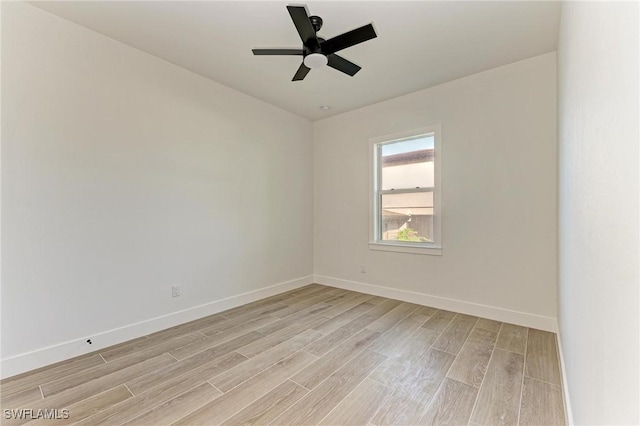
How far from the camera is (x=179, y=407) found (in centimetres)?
Answer: 170

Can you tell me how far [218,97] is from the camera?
3.36 m

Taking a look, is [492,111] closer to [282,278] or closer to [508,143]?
[508,143]

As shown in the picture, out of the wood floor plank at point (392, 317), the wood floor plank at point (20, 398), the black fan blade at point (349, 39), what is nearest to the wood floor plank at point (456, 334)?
the wood floor plank at point (392, 317)

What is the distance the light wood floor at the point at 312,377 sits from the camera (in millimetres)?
1641

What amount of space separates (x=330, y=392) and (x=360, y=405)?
0.70ft

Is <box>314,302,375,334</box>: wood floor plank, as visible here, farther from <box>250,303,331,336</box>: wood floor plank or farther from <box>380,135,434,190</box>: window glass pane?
<box>380,135,434,190</box>: window glass pane

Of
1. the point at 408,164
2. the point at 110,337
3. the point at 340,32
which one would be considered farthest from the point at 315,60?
the point at 110,337

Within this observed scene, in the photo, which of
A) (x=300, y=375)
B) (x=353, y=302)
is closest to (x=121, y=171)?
(x=300, y=375)

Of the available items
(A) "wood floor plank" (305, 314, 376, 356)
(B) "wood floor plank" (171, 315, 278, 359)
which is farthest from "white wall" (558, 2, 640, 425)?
(B) "wood floor plank" (171, 315, 278, 359)

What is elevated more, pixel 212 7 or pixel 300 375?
pixel 212 7

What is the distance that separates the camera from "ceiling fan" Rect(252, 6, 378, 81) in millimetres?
1898

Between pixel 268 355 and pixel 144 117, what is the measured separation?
2497mm

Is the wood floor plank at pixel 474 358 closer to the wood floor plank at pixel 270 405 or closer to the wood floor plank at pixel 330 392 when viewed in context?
the wood floor plank at pixel 330 392

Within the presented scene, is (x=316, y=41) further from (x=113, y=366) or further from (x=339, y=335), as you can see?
(x=113, y=366)
